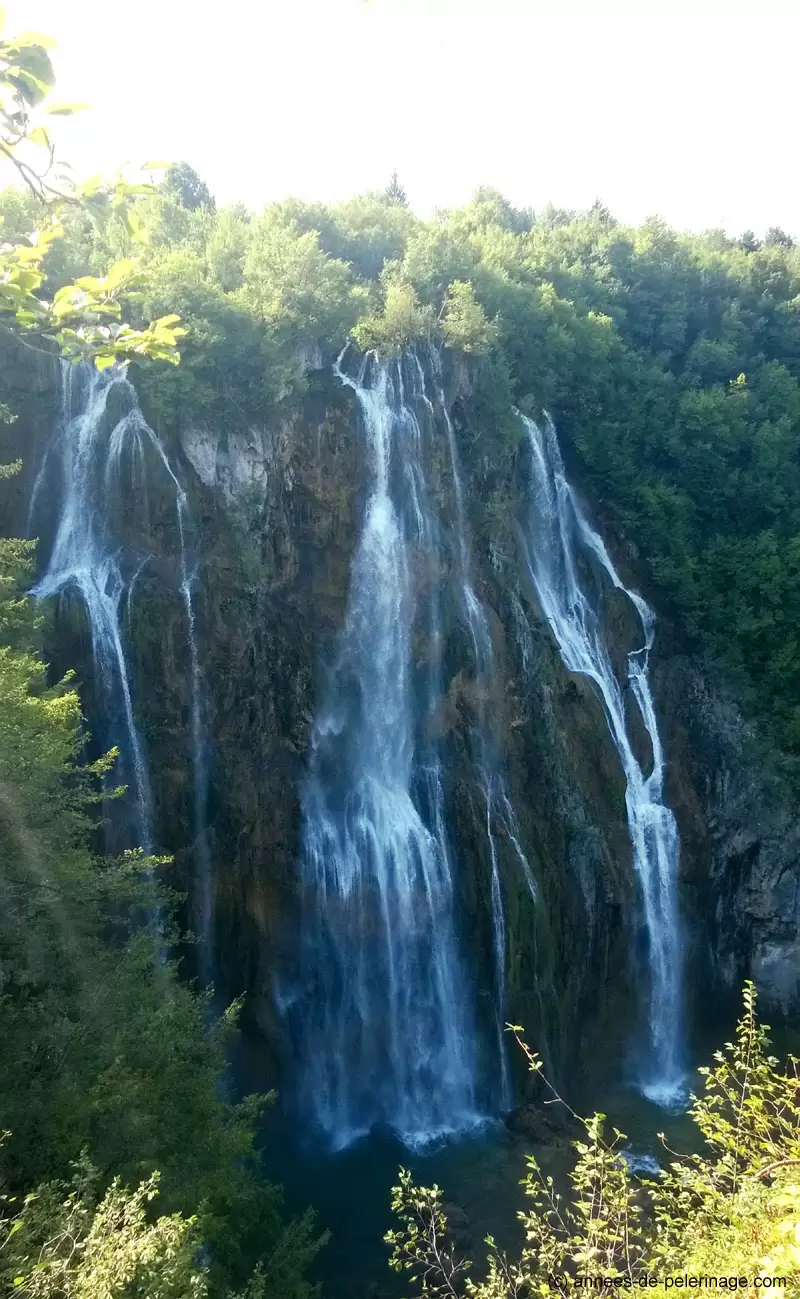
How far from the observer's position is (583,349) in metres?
21.0

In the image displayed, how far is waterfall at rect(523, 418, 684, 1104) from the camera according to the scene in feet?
Answer: 55.9

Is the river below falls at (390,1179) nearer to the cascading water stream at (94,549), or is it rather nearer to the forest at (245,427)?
the forest at (245,427)

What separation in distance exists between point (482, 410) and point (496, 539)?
3231 mm

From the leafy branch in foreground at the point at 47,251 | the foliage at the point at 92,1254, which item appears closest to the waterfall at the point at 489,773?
the foliage at the point at 92,1254

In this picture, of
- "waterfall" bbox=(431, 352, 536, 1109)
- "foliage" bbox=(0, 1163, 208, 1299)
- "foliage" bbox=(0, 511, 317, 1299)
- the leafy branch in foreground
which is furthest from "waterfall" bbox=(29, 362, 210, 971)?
the leafy branch in foreground

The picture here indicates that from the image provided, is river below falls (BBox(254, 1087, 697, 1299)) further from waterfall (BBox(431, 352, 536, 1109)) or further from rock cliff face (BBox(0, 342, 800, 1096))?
rock cliff face (BBox(0, 342, 800, 1096))

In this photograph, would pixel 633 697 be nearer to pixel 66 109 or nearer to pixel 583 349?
pixel 583 349

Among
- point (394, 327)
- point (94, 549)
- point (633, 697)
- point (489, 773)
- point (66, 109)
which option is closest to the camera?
point (66, 109)

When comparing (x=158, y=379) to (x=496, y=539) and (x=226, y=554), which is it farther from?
(x=496, y=539)

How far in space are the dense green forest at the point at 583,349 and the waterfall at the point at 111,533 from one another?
1.03 meters

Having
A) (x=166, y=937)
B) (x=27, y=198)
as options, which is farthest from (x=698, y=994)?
(x=27, y=198)

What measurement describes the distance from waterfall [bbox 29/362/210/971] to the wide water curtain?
241cm

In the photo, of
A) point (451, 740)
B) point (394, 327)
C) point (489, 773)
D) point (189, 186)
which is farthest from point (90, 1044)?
point (189, 186)

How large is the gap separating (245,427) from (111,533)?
353cm
